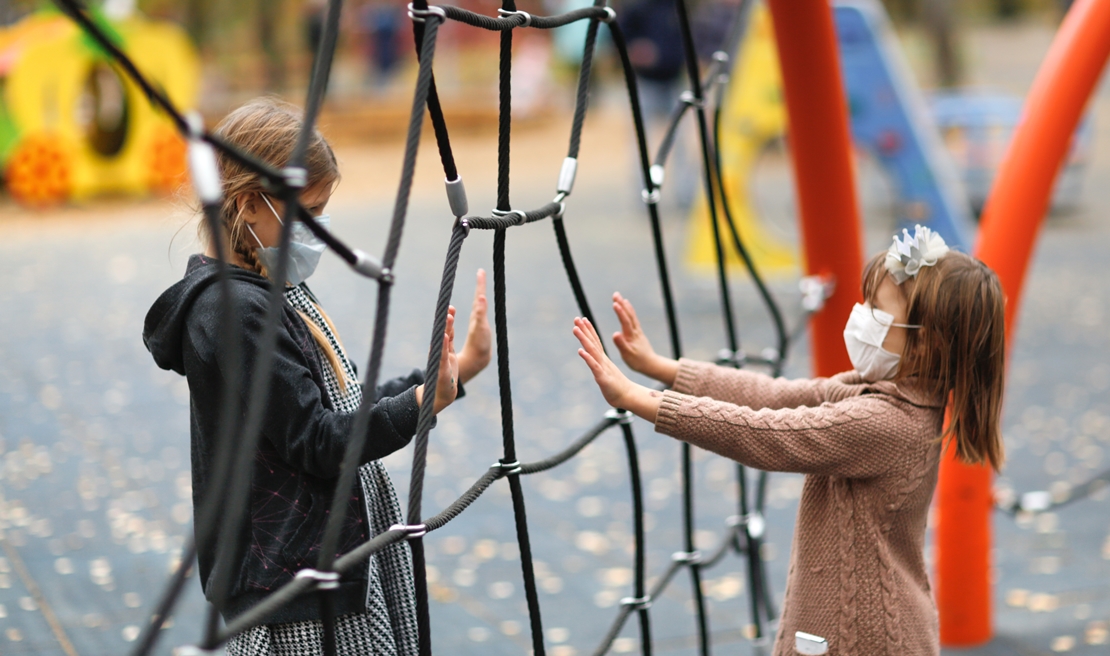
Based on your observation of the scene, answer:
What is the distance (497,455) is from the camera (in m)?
5.04

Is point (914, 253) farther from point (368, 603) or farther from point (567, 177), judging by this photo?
point (368, 603)

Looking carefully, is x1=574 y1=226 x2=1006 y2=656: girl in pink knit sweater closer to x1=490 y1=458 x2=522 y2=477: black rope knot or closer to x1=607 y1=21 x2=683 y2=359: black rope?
x1=490 y1=458 x2=522 y2=477: black rope knot

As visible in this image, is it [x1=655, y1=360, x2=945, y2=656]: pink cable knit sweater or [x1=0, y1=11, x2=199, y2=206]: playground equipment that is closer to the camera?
[x1=655, y1=360, x2=945, y2=656]: pink cable knit sweater

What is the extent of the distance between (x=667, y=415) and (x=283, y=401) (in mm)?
571

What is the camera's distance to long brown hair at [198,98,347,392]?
1.68 m

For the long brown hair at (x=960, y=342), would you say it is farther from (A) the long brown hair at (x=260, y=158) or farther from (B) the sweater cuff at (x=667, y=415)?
(A) the long brown hair at (x=260, y=158)

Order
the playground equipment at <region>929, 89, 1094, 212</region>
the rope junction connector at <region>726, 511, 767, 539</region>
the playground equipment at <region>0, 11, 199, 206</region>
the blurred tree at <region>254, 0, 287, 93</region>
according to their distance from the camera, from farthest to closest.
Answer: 1. the blurred tree at <region>254, 0, 287, 93</region>
2. the playground equipment at <region>0, 11, 199, 206</region>
3. the playground equipment at <region>929, 89, 1094, 212</region>
4. the rope junction connector at <region>726, 511, 767, 539</region>

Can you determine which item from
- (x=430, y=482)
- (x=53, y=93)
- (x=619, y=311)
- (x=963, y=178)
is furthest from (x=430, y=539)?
(x=53, y=93)

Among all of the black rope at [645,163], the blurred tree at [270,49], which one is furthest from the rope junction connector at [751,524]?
the blurred tree at [270,49]

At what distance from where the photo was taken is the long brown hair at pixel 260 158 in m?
1.68

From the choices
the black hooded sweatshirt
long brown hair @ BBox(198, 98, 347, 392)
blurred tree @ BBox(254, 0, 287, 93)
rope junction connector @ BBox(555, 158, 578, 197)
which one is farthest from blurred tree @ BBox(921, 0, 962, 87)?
the black hooded sweatshirt

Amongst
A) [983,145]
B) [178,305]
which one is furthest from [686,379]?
[983,145]

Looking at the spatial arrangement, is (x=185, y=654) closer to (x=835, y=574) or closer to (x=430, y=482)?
(x=835, y=574)

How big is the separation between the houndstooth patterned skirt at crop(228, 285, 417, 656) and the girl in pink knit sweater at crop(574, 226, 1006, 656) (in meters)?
0.37
